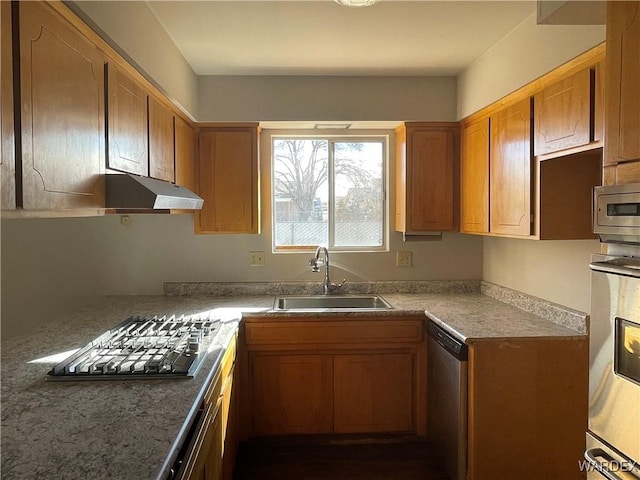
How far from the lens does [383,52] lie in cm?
257

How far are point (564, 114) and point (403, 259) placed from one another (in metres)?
1.61

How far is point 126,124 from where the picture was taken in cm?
182

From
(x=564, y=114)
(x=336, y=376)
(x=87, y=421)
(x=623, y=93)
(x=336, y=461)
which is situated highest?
(x=564, y=114)

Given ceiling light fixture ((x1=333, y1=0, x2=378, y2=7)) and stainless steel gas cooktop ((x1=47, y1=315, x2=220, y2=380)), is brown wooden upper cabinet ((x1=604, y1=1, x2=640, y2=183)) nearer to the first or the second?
ceiling light fixture ((x1=333, y1=0, x2=378, y2=7))

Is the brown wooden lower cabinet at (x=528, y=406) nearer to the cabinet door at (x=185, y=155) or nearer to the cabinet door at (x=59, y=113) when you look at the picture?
the cabinet door at (x=59, y=113)

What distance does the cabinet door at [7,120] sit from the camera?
3.42ft

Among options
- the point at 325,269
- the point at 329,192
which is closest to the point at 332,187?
the point at 329,192

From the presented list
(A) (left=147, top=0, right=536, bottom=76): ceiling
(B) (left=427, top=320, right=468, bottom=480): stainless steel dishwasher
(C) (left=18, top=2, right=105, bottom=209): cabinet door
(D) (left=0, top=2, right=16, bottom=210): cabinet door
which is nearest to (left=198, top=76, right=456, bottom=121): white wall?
(A) (left=147, top=0, right=536, bottom=76): ceiling

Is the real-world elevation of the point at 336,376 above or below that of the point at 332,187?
below

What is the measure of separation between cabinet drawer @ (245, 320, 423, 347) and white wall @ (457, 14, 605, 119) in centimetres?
146

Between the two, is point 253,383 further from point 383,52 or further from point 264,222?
point 383,52

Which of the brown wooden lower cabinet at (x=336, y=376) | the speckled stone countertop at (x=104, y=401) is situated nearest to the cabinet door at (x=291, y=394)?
the brown wooden lower cabinet at (x=336, y=376)

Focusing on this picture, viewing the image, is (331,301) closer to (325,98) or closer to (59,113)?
(325,98)

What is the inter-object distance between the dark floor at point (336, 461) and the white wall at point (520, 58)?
6.98 ft
